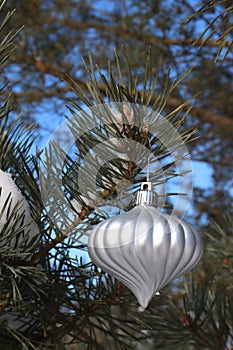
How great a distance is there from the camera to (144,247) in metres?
0.25

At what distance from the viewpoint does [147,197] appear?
0.28 m

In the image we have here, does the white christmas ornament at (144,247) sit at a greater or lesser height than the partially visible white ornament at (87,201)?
lesser

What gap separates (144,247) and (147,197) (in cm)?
3

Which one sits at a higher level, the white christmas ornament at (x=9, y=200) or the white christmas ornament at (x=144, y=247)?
the white christmas ornament at (x=9, y=200)

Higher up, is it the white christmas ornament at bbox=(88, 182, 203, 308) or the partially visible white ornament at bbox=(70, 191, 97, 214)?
the partially visible white ornament at bbox=(70, 191, 97, 214)

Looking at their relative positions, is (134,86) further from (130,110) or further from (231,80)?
(231,80)

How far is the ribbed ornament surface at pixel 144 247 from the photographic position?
253mm

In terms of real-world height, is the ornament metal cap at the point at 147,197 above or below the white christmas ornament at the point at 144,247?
above

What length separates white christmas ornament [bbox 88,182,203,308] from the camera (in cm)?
25

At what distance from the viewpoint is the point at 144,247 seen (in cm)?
25

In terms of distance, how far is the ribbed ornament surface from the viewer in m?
0.25

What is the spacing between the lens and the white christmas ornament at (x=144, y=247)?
9.9 inches

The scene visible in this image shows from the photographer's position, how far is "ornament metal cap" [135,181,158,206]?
27 centimetres

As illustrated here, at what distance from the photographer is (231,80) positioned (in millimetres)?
1201
